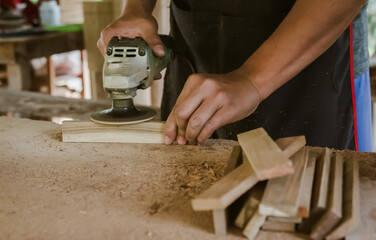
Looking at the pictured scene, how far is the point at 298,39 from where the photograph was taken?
1.23 m

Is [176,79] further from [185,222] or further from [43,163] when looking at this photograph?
[185,222]

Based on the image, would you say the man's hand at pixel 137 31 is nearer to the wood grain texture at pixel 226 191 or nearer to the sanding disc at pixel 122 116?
the sanding disc at pixel 122 116

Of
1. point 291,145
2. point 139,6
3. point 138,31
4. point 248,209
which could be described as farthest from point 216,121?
point 139,6

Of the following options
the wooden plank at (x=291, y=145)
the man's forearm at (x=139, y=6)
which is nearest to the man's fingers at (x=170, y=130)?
the wooden plank at (x=291, y=145)

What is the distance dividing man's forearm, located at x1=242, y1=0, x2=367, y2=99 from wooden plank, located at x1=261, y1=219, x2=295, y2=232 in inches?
20.3

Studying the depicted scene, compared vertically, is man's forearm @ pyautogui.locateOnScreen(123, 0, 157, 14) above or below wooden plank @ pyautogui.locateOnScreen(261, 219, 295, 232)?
above

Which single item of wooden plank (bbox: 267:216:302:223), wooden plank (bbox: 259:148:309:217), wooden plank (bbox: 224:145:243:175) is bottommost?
wooden plank (bbox: 224:145:243:175)

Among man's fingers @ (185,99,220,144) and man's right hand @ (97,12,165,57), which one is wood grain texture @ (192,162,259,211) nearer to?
man's fingers @ (185,99,220,144)

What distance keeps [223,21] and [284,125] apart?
1.46ft

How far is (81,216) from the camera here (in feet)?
3.02

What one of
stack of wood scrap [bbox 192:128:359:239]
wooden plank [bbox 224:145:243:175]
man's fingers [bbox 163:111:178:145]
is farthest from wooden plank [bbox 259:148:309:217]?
man's fingers [bbox 163:111:178:145]

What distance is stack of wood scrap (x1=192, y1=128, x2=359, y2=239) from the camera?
80 centimetres

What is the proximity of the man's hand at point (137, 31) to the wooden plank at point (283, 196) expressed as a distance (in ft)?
2.59

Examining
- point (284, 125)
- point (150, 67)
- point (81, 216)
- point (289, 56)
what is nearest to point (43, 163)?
point (81, 216)
